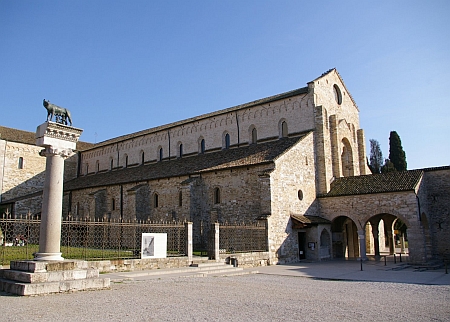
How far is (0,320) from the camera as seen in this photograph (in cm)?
762

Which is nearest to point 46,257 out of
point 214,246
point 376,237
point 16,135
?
point 214,246

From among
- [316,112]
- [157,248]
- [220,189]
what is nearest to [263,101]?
[316,112]

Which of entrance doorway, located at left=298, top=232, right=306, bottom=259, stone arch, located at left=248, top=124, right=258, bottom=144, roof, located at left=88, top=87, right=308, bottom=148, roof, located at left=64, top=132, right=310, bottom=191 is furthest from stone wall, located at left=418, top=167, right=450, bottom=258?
stone arch, located at left=248, top=124, right=258, bottom=144

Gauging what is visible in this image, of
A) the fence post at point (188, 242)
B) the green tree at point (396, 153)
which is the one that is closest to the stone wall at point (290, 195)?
the fence post at point (188, 242)

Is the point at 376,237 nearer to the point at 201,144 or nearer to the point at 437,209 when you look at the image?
the point at 437,209

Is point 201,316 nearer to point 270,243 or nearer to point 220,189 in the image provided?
point 270,243

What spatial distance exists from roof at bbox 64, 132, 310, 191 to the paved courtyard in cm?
1255

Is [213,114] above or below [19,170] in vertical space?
above

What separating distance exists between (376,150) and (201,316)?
75233mm

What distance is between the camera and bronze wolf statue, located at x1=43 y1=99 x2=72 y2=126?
1268 cm

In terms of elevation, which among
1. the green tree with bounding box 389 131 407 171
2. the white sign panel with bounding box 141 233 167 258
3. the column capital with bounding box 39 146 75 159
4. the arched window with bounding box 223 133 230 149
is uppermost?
the green tree with bounding box 389 131 407 171

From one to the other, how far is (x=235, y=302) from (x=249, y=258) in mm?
11653

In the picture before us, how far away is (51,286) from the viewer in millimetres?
10742

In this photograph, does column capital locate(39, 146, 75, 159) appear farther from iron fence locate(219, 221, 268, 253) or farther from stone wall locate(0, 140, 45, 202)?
stone wall locate(0, 140, 45, 202)
